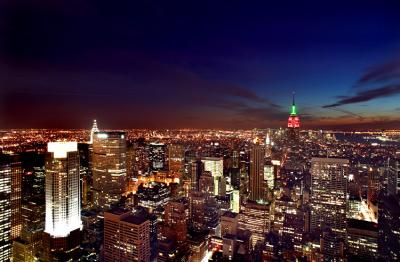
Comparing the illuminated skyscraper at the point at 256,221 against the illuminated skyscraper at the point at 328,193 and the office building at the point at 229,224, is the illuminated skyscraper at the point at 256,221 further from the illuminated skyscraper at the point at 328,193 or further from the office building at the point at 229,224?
the illuminated skyscraper at the point at 328,193

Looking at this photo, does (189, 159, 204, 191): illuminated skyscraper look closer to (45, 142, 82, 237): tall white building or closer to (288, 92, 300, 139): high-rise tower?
(288, 92, 300, 139): high-rise tower

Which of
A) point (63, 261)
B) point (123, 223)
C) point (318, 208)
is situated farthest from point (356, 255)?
point (63, 261)

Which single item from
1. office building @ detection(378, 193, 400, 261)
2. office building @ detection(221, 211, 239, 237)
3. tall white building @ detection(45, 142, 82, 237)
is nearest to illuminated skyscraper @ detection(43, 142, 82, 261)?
tall white building @ detection(45, 142, 82, 237)

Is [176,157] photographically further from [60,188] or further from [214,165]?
[60,188]

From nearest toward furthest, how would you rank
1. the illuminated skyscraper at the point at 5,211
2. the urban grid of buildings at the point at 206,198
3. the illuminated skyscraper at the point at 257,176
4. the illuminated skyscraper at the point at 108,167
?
the illuminated skyscraper at the point at 5,211 → the urban grid of buildings at the point at 206,198 → the illuminated skyscraper at the point at 108,167 → the illuminated skyscraper at the point at 257,176

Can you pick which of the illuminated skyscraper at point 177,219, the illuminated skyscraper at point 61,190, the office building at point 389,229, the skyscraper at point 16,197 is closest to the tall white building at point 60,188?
the illuminated skyscraper at point 61,190

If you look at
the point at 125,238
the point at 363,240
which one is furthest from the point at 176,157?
the point at 363,240
